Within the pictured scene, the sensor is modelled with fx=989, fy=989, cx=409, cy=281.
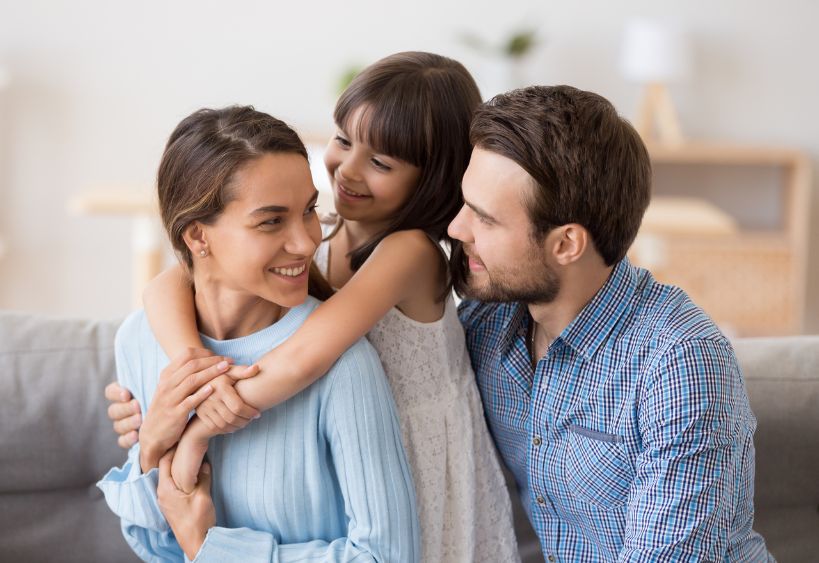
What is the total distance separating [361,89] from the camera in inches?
62.6

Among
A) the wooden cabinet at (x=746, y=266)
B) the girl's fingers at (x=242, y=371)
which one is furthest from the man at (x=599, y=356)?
the wooden cabinet at (x=746, y=266)

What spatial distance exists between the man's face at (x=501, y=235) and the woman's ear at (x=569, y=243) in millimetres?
17

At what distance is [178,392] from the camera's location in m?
1.36

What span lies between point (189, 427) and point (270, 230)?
0.31 metres

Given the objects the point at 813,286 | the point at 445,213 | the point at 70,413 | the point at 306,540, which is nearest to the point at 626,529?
the point at 306,540

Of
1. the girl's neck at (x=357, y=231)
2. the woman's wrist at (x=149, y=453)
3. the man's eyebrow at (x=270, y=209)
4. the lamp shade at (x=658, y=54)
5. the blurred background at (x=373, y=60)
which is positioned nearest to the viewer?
the man's eyebrow at (x=270, y=209)

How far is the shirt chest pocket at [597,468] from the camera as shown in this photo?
143cm

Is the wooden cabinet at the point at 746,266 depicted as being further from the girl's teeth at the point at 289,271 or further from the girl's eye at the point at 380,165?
the girl's teeth at the point at 289,271

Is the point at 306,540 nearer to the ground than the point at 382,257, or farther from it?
nearer to the ground

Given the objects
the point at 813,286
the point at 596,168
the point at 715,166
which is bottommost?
the point at 813,286

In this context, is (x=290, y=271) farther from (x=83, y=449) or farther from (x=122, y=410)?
(x=83, y=449)

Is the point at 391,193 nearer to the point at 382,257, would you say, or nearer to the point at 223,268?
the point at 382,257

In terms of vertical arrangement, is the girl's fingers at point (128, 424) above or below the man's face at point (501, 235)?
below

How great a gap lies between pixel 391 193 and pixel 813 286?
405 cm
